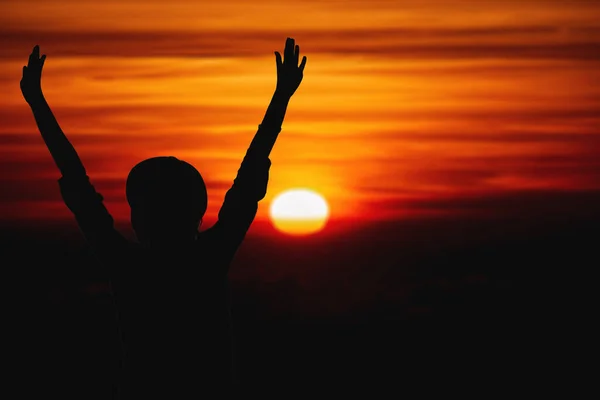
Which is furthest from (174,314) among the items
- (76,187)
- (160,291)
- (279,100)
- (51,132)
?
(279,100)

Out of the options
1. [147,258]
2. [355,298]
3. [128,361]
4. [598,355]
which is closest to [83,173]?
[147,258]

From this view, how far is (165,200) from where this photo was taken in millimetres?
4594

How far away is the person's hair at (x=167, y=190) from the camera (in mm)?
4500

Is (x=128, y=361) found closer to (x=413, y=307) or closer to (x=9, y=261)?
(x=413, y=307)

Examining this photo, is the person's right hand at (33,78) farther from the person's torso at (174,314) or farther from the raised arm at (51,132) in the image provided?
the person's torso at (174,314)

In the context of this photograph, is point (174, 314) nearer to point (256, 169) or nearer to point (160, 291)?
point (160, 291)

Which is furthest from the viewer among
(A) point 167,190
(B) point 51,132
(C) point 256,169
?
(C) point 256,169

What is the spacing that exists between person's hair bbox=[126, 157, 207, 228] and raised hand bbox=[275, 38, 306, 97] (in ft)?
1.99

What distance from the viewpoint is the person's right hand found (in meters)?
4.78

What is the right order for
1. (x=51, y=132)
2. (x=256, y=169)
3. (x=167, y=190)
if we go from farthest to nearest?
(x=256, y=169), (x=51, y=132), (x=167, y=190)

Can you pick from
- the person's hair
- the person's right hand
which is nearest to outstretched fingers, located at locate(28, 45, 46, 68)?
the person's right hand

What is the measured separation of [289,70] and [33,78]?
1058mm

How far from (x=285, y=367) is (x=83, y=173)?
300 ft

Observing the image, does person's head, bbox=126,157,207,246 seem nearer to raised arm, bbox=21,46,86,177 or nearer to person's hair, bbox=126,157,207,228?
person's hair, bbox=126,157,207,228
